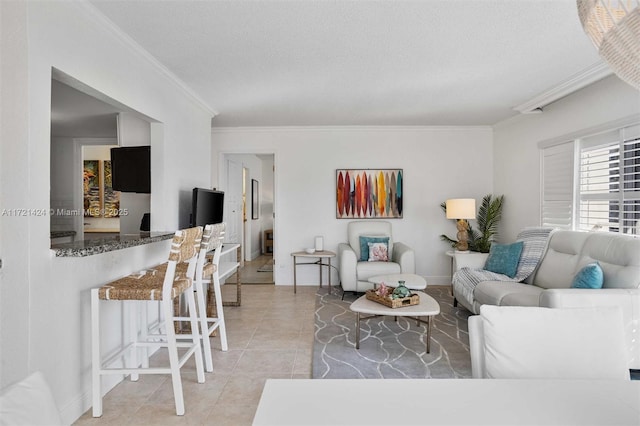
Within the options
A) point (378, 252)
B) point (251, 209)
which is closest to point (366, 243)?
point (378, 252)

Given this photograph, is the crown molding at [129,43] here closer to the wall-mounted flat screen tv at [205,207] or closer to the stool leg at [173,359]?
the wall-mounted flat screen tv at [205,207]

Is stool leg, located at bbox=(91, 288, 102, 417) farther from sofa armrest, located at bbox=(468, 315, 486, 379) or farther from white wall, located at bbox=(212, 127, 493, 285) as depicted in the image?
white wall, located at bbox=(212, 127, 493, 285)

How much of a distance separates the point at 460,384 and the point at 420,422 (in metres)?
0.23

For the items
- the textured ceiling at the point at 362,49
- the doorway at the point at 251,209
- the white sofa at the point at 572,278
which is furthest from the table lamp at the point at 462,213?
the doorway at the point at 251,209

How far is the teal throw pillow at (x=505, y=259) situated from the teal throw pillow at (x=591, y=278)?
1039mm

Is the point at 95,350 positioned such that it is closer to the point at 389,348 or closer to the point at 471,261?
the point at 389,348

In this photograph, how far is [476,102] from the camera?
169 inches

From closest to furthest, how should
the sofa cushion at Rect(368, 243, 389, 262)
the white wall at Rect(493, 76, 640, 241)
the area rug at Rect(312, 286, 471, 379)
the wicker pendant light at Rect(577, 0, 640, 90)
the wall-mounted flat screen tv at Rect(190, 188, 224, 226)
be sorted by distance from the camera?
the wicker pendant light at Rect(577, 0, 640, 90)
the area rug at Rect(312, 286, 471, 379)
the white wall at Rect(493, 76, 640, 241)
the wall-mounted flat screen tv at Rect(190, 188, 224, 226)
the sofa cushion at Rect(368, 243, 389, 262)

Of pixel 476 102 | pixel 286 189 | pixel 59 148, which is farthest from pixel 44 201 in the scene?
pixel 59 148

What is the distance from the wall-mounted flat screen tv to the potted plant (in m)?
3.30

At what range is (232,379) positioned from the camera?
260cm

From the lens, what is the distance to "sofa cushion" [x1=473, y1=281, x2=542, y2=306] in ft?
9.77

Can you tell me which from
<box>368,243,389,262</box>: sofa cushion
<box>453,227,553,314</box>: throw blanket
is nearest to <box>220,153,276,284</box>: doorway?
<box>368,243,389,262</box>: sofa cushion

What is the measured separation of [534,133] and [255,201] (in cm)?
575
